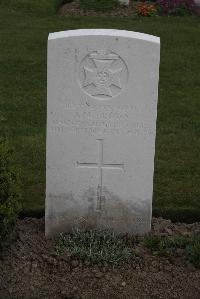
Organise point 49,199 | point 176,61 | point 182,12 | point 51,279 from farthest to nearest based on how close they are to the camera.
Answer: point 182,12 → point 176,61 → point 49,199 → point 51,279

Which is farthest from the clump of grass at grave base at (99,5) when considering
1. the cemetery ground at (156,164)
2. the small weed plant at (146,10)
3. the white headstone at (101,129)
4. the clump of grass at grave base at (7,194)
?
the clump of grass at grave base at (7,194)

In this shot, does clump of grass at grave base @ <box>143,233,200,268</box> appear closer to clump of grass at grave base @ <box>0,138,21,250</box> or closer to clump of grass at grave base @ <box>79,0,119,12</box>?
clump of grass at grave base @ <box>0,138,21,250</box>

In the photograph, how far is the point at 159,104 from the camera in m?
9.73

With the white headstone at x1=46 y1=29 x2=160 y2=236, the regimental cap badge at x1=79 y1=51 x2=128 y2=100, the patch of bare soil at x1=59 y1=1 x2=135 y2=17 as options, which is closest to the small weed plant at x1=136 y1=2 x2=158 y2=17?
the patch of bare soil at x1=59 y1=1 x2=135 y2=17

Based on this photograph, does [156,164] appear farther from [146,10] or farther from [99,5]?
[99,5]

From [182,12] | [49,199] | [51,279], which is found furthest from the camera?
[182,12]

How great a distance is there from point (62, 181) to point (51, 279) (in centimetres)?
84

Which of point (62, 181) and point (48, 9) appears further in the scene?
point (48, 9)

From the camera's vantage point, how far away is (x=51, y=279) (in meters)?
5.69

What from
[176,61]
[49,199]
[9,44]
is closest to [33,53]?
[9,44]

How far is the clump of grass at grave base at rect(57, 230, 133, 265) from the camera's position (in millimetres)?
5875

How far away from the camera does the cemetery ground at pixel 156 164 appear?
18.5 feet

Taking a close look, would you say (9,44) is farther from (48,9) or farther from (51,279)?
(51,279)

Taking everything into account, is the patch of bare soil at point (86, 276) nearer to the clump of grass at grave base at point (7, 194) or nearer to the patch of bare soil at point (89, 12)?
the clump of grass at grave base at point (7, 194)
